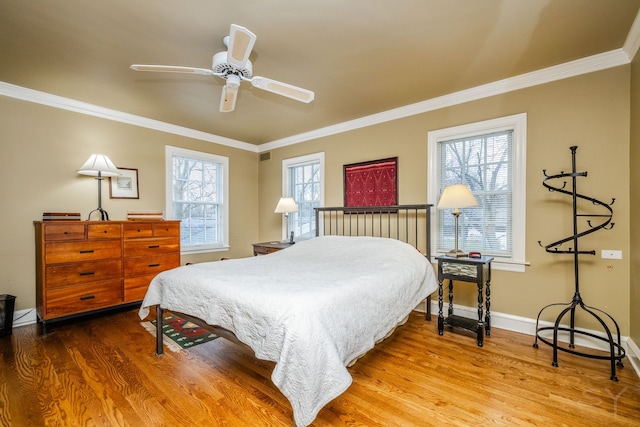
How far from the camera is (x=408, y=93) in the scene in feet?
10.4

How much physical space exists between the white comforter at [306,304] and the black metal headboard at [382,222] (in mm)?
610

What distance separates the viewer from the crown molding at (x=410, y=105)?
240 centimetres

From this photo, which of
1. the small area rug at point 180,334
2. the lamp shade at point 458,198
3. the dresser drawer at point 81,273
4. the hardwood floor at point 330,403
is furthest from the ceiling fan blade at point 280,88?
the dresser drawer at point 81,273

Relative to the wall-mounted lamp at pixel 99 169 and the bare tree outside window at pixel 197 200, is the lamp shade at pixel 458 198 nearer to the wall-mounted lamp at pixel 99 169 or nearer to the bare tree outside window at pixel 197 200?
the bare tree outside window at pixel 197 200

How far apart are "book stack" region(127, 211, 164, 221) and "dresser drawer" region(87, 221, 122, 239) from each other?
0.27 m

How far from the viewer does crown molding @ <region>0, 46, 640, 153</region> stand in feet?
7.88

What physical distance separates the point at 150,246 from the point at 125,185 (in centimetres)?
96

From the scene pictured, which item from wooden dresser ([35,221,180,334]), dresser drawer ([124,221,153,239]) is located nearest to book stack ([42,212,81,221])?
wooden dresser ([35,221,180,334])

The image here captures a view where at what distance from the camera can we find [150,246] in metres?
3.57

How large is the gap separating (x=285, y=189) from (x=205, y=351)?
3.03m

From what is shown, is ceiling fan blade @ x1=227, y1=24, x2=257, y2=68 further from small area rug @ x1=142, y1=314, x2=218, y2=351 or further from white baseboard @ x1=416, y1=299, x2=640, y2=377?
white baseboard @ x1=416, y1=299, x2=640, y2=377

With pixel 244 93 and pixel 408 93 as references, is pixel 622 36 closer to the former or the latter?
pixel 408 93

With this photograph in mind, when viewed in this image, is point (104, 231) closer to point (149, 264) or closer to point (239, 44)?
point (149, 264)

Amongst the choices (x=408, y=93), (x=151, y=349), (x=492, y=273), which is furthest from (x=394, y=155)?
(x=151, y=349)
